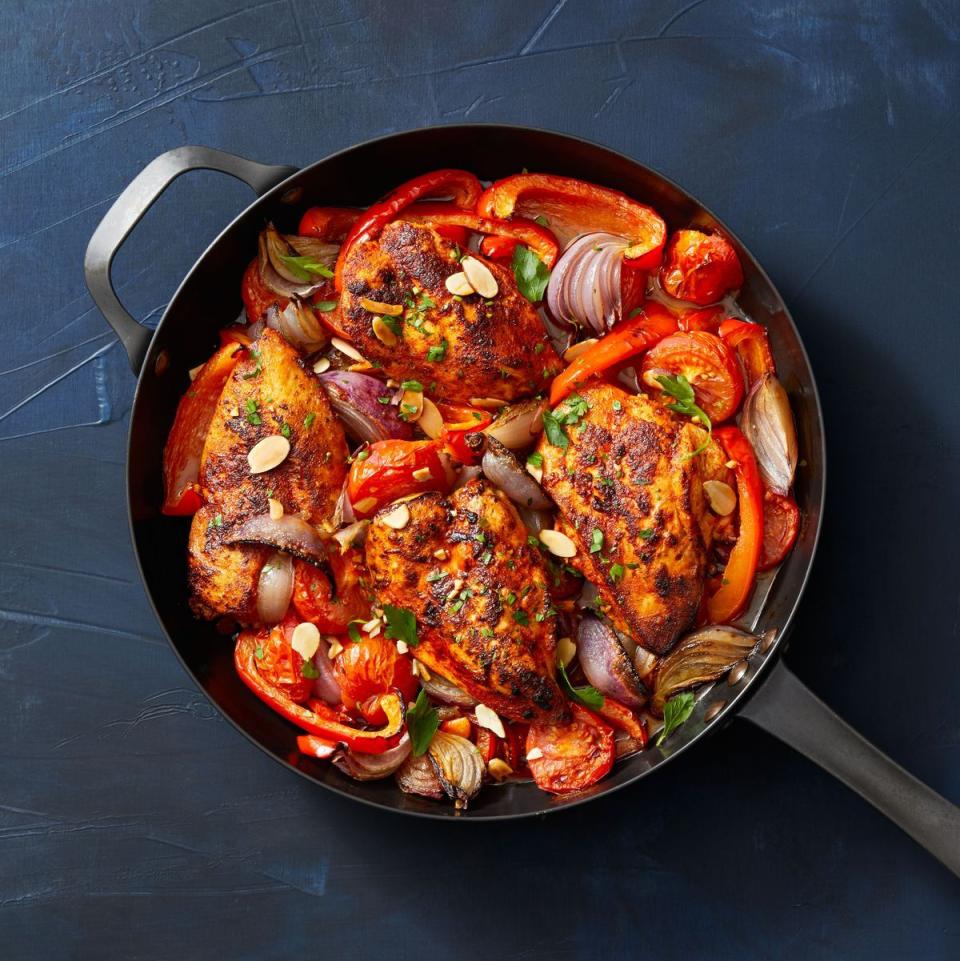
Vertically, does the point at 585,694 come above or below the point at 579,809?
above

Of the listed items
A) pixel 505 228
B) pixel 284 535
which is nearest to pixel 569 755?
pixel 284 535

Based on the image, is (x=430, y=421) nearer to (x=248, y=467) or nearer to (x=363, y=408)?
(x=363, y=408)

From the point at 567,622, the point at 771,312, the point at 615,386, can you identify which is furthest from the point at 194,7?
the point at 567,622

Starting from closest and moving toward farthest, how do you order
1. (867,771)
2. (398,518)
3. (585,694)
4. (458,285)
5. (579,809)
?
(867,771) < (398,518) < (458,285) < (585,694) < (579,809)

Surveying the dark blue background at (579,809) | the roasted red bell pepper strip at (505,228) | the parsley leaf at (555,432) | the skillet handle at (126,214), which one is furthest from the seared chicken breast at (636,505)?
the skillet handle at (126,214)

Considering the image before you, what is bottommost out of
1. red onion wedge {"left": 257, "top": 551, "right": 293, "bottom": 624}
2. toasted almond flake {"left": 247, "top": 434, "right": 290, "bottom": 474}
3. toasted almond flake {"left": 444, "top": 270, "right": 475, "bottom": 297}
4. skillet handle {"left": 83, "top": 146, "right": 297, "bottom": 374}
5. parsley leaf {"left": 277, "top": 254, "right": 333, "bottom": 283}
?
red onion wedge {"left": 257, "top": 551, "right": 293, "bottom": 624}

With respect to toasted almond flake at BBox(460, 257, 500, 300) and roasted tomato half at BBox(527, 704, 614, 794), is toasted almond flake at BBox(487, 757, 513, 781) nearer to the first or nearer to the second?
roasted tomato half at BBox(527, 704, 614, 794)

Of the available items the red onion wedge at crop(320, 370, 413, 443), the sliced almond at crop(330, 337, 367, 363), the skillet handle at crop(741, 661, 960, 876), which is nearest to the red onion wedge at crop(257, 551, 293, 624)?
the red onion wedge at crop(320, 370, 413, 443)
